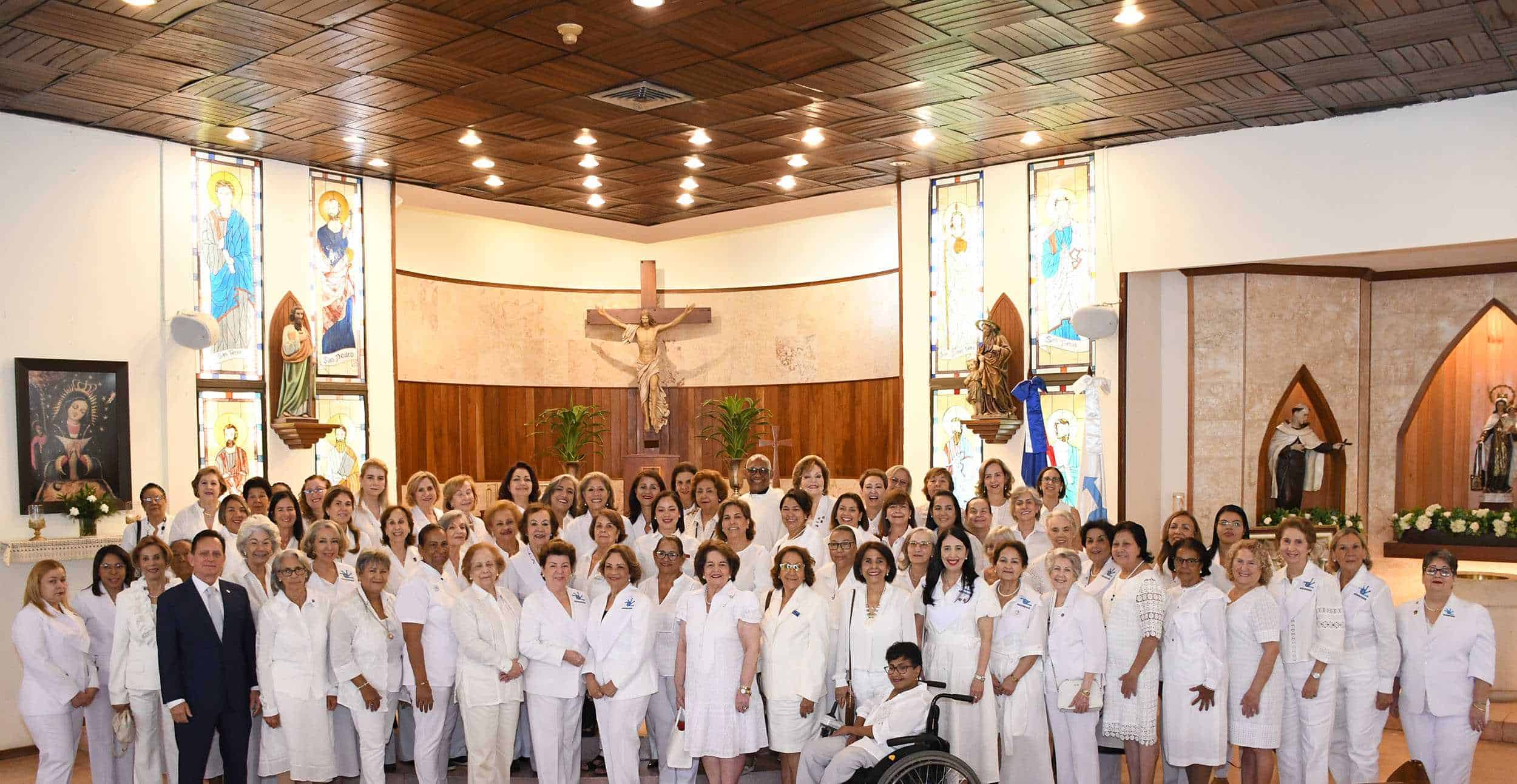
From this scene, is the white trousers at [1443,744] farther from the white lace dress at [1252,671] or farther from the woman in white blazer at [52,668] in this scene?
the woman in white blazer at [52,668]

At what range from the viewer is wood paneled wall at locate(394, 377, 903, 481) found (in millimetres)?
13422

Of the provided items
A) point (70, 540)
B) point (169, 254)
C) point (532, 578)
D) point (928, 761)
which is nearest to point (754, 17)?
point (532, 578)

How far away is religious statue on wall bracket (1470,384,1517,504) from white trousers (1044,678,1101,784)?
6.40 meters

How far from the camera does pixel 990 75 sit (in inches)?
321

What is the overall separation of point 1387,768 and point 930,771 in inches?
132

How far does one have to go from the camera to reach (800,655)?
21.2ft

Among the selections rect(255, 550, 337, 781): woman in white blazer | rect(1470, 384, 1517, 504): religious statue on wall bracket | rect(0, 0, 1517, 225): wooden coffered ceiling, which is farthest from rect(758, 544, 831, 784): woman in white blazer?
rect(1470, 384, 1517, 504): religious statue on wall bracket

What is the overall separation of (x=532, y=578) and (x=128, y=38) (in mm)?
3757

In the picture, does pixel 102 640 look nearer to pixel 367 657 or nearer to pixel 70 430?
pixel 367 657

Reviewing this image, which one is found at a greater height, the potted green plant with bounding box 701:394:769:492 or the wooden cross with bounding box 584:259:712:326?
the wooden cross with bounding box 584:259:712:326

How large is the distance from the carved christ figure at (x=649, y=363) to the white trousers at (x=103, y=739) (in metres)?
8.31

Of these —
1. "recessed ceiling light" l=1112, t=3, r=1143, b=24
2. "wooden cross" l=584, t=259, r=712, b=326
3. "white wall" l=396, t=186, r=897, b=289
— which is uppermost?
"recessed ceiling light" l=1112, t=3, r=1143, b=24

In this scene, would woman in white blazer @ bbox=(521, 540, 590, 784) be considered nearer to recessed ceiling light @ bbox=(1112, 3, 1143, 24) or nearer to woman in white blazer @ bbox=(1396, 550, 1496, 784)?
recessed ceiling light @ bbox=(1112, 3, 1143, 24)

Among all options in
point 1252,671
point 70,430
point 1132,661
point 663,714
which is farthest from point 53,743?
point 1252,671
